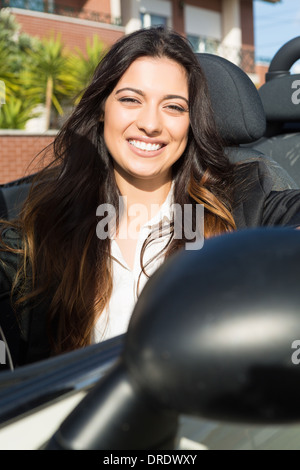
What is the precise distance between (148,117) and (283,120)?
1030mm

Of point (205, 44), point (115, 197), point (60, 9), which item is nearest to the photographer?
point (115, 197)

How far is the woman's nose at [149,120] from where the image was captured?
1.85 meters

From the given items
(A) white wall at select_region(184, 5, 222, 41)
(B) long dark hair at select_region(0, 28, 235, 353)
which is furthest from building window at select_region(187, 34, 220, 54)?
(B) long dark hair at select_region(0, 28, 235, 353)

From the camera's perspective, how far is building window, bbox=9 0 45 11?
46.2ft

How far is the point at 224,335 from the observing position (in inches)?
21.0

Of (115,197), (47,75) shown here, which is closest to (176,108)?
(115,197)

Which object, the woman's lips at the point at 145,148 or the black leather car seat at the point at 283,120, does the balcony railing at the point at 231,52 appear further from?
the woman's lips at the point at 145,148

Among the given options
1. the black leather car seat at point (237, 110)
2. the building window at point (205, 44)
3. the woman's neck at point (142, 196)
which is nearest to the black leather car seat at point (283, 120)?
the black leather car seat at point (237, 110)

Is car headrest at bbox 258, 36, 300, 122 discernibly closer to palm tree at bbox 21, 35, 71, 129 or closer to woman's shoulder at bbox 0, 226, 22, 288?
woman's shoulder at bbox 0, 226, 22, 288

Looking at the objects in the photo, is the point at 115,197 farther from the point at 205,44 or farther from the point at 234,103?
the point at 205,44

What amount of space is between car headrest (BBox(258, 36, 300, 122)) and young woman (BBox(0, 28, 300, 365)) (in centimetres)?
74

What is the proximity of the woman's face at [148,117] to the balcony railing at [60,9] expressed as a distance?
1232 centimetres

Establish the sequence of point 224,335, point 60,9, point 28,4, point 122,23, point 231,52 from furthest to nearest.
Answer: point 231,52 → point 122,23 → point 60,9 → point 28,4 → point 224,335

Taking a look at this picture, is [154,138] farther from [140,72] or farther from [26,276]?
[26,276]
